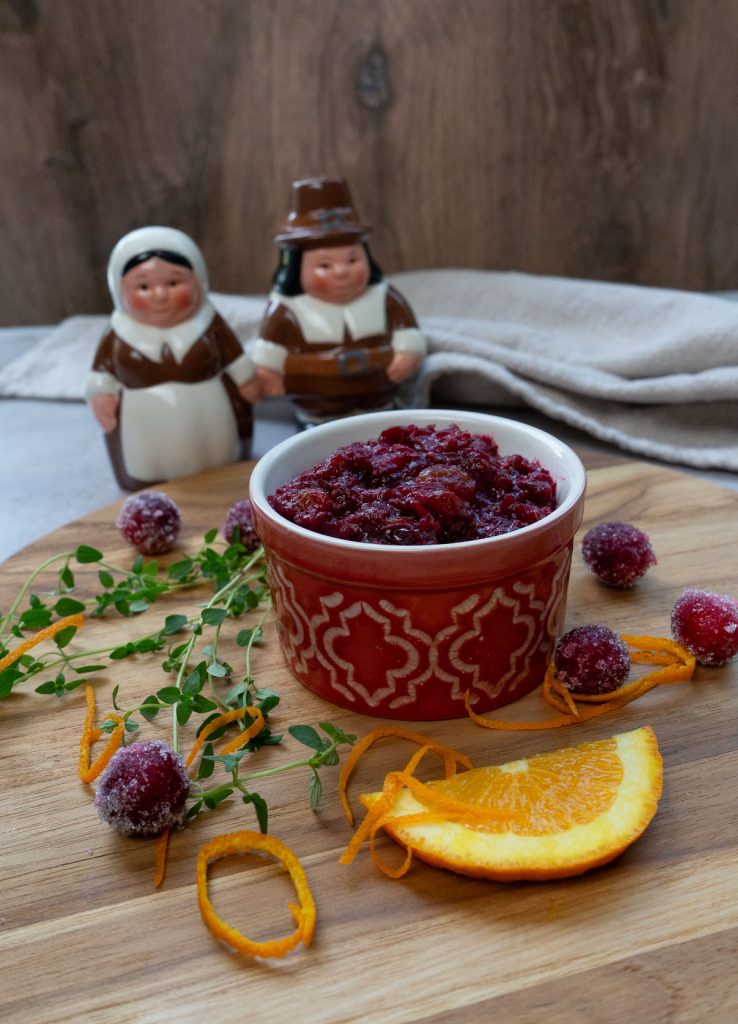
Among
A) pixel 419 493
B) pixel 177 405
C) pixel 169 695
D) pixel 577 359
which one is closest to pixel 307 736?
pixel 169 695

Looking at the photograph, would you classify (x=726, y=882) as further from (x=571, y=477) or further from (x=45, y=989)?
(x=45, y=989)

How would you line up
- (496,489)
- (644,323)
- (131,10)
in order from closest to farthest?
(496,489)
(644,323)
(131,10)

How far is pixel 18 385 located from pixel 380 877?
6.61ft

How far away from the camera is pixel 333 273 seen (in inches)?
73.3

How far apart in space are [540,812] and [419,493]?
1.28 feet

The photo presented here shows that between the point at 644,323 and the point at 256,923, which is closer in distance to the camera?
the point at 256,923

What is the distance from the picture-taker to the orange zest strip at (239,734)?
43.3 inches

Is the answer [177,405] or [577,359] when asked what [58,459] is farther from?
[577,359]

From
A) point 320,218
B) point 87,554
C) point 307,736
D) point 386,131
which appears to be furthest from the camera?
point 386,131

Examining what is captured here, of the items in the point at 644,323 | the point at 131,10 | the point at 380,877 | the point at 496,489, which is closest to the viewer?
the point at 380,877

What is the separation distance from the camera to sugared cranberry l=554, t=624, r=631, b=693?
1.15 m

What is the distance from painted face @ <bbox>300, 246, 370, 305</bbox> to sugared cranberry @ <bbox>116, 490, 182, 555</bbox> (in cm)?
56

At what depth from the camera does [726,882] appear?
89cm

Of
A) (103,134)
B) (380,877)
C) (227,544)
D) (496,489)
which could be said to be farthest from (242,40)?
(380,877)
